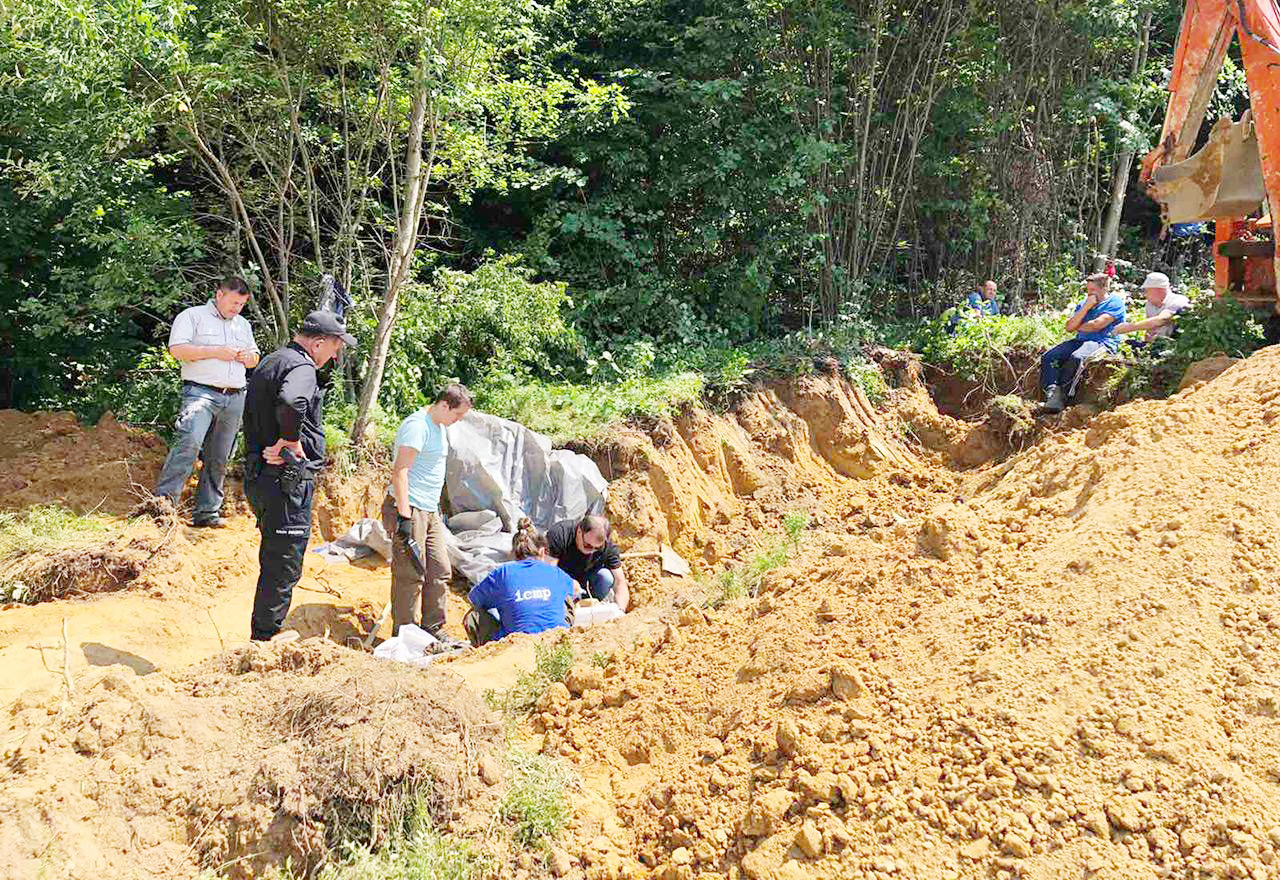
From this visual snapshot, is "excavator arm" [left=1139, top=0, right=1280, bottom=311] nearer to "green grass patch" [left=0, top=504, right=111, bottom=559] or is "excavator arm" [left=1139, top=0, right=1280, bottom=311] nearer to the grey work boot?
the grey work boot

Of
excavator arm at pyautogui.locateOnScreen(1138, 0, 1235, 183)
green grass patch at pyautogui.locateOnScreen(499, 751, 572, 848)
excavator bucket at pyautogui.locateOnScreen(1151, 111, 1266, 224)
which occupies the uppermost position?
excavator arm at pyautogui.locateOnScreen(1138, 0, 1235, 183)

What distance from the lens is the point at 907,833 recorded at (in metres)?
3.22

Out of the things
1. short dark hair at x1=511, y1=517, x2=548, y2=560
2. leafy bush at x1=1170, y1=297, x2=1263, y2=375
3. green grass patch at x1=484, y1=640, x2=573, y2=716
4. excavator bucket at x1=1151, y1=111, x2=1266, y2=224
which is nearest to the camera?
green grass patch at x1=484, y1=640, x2=573, y2=716

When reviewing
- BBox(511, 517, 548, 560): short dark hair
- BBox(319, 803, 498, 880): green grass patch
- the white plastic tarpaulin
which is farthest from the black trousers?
BBox(319, 803, 498, 880): green grass patch

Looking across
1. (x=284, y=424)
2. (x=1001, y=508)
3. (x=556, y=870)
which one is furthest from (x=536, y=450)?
(x=556, y=870)

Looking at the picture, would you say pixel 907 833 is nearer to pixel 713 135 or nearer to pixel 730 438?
pixel 730 438

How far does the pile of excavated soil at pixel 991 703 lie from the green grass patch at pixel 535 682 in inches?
4.8

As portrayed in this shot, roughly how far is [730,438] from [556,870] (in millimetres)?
6293

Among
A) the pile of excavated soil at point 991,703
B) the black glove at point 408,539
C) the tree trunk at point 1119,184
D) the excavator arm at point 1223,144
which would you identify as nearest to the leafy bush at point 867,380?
the excavator arm at point 1223,144

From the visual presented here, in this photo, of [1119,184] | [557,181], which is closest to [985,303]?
[1119,184]

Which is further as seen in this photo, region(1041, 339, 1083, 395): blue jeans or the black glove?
region(1041, 339, 1083, 395): blue jeans

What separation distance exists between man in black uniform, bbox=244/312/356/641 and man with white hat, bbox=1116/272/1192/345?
7.46 m

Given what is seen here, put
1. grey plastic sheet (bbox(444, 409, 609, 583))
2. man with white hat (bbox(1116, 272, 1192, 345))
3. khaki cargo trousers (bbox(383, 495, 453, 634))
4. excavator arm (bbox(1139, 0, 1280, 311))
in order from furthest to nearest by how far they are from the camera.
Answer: man with white hat (bbox(1116, 272, 1192, 345)) < grey plastic sheet (bbox(444, 409, 609, 583)) < excavator arm (bbox(1139, 0, 1280, 311)) < khaki cargo trousers (bbox(383, 495, 453, 634))

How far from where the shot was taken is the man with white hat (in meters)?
8.95
